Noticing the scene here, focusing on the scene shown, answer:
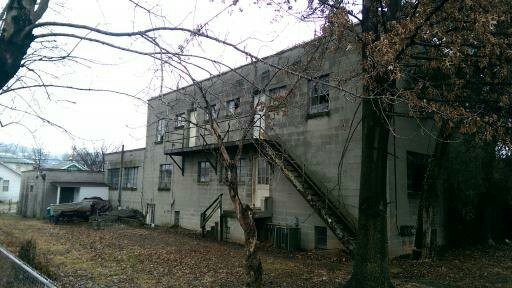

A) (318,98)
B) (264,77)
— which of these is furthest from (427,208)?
(264,77)

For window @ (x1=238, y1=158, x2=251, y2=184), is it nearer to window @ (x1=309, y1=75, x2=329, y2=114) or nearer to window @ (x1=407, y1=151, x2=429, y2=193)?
window @ (x1=309, y1=75, x2=329, y2=114)

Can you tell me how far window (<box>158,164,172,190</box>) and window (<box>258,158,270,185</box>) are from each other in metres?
8.75

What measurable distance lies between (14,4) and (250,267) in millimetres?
6523

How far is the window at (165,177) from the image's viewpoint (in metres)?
25.8

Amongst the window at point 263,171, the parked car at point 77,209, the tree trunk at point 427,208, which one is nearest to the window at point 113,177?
the parked car at point 77,209

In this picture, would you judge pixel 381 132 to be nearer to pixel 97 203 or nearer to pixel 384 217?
pixel 384 217

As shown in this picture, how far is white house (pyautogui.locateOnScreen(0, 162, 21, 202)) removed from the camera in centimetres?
5959

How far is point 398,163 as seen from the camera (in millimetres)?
15055

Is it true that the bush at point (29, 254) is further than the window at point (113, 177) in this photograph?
No

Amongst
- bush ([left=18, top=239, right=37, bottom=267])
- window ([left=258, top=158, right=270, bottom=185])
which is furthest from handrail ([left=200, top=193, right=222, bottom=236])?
bush ([left=18, top=239, right=37, bottom=267])

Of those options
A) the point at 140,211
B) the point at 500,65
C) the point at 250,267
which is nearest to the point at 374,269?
the point at 250,267

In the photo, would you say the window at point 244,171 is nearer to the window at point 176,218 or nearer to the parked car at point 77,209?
the window at point 176,218

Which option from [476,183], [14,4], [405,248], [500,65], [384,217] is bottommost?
[405,248]

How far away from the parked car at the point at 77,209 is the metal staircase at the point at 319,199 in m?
17.1
